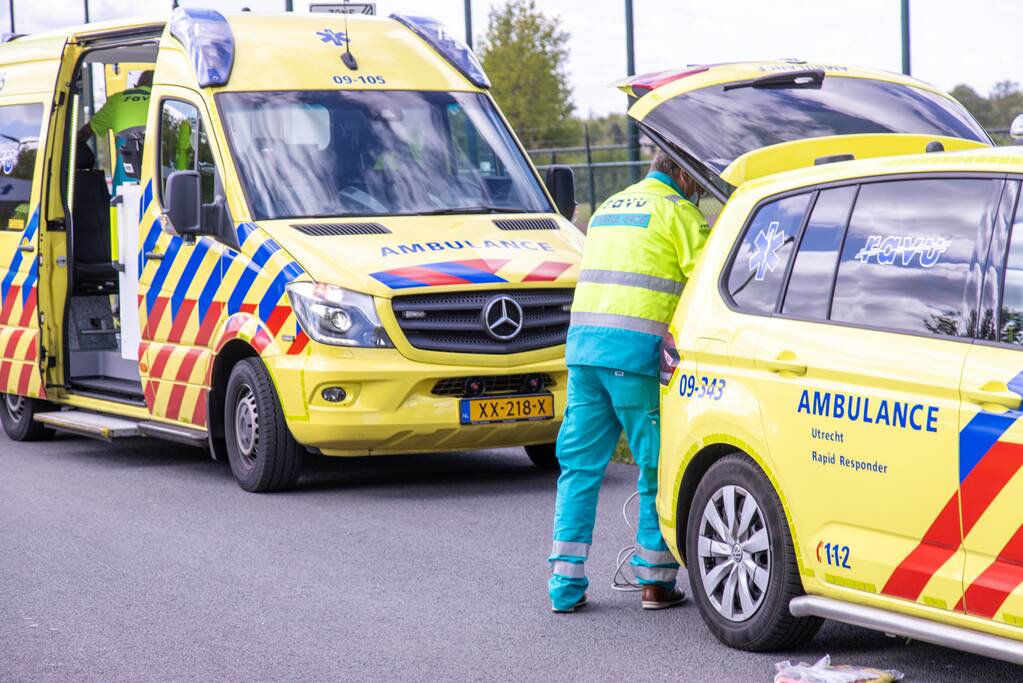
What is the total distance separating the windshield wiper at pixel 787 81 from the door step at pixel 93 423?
18.4 feet

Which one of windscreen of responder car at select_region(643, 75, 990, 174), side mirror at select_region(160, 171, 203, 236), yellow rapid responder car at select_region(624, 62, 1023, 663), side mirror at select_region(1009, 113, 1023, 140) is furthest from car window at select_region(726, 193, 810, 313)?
side mirror at select_region(160, 171, 203, 236)

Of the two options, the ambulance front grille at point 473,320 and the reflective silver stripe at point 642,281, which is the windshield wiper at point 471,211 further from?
the reflective silver stripe at point 642,281

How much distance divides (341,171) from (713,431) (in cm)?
484

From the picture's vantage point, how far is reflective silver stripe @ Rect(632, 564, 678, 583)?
6652mm

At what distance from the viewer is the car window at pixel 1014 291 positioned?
16.1 ft

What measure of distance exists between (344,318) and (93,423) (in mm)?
2949

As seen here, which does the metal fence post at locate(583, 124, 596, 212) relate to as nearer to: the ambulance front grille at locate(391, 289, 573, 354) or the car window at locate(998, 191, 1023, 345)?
the ambulance front grille at locate(391, 289, 573, 354)

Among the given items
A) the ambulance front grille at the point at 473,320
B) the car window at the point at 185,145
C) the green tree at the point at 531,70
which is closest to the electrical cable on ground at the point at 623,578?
the ambulance front grille at the point at 473,320

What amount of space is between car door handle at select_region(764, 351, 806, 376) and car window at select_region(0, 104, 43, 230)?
796 cm

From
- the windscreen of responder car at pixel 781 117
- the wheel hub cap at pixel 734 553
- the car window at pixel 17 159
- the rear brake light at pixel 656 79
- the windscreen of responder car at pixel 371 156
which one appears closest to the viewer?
the wheel hub cap at pixel 734 553

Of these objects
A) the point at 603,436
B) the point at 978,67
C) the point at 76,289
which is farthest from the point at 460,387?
the point at 978,67

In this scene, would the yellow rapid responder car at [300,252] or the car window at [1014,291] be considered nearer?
the car window at [1014,291]

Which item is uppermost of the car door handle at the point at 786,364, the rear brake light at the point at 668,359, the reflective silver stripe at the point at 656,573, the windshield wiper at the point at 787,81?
the windshield wiper at the point at 787,81

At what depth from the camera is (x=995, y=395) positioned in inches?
189
